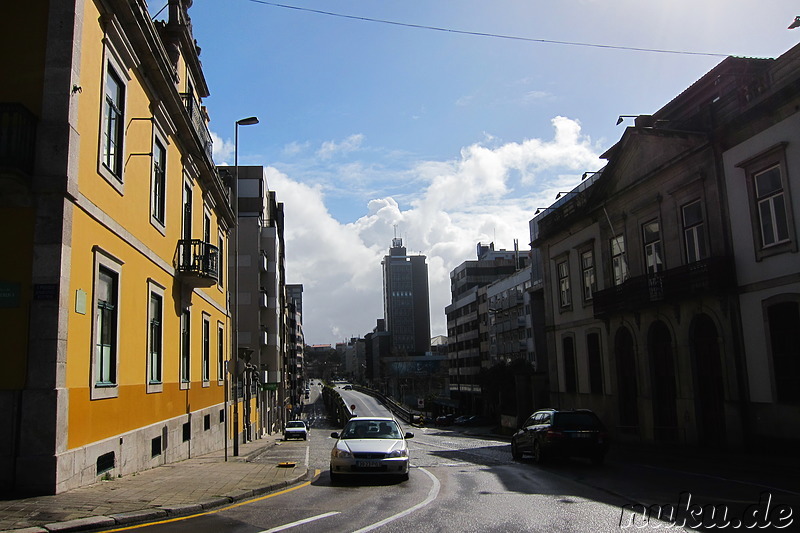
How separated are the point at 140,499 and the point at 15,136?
630cm

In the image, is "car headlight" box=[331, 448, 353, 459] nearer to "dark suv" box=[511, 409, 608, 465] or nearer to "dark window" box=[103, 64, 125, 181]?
"dark suv" box=[511, 409, 608, 465]

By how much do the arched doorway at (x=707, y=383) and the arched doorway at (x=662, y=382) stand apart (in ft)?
5.15

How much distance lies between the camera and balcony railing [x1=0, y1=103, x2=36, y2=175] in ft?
34.3

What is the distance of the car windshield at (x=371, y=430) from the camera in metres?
14.6

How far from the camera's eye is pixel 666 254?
24.0 meters

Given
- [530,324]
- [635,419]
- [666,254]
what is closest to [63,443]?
[666,254]

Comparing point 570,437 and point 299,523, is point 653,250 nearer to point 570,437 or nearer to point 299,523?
point 570,437

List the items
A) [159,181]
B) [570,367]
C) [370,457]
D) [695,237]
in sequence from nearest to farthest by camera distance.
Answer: [370,457] < [159,181] < [695,237] < [570,367]

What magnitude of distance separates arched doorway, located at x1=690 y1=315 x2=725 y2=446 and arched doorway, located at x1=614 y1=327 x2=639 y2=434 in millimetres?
4079

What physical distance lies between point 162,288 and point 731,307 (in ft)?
57.3

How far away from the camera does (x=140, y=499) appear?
1020 centimetres

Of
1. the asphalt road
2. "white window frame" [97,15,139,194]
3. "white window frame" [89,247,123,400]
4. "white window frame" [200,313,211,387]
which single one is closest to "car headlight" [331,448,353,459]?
the asphalt road

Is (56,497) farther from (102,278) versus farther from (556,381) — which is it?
(556,381)

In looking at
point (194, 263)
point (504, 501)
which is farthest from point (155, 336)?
point (504, 501)
